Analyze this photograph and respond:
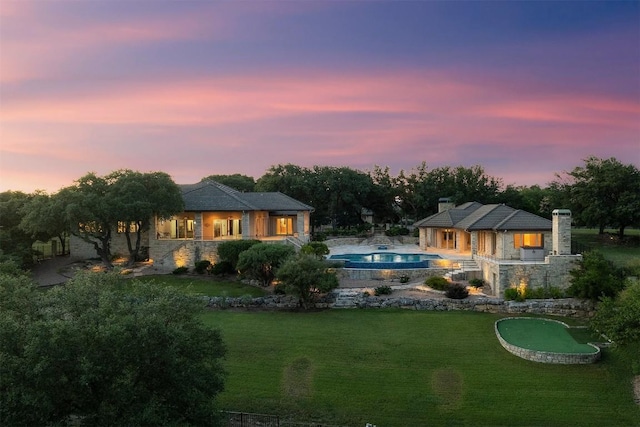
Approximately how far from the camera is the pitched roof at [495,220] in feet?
100.0

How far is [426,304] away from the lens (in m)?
25.6

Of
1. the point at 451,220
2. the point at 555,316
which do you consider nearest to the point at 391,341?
the point at 555,316

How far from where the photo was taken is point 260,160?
55.8m

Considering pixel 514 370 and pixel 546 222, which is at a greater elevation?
pixel 546 222

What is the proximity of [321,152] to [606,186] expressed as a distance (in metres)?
26.6

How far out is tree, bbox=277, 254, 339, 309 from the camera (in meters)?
25.5

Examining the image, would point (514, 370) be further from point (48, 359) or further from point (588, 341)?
Result: point (48, 359)

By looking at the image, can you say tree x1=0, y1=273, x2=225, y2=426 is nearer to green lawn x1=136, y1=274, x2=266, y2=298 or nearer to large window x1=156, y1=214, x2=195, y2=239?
green lawn x1=136, y1=274, x2=266, y2=298

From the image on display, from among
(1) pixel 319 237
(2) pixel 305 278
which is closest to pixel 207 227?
(1) pixel 319 237

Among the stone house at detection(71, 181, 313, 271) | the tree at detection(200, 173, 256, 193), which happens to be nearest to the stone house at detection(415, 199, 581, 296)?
the stone house at detection(71, 181, 313, 271)

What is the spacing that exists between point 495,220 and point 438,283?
8.33 meters

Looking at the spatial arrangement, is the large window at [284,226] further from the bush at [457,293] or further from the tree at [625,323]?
the tree at [625,323]

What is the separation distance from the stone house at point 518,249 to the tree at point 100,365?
2111 cm

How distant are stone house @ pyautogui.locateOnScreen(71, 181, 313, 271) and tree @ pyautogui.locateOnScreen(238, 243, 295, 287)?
611 centimetres
